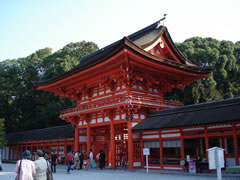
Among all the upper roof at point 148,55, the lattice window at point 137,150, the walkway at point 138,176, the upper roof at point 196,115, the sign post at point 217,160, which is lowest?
the walkway at point 138,176

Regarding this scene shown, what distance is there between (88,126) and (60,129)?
9166 mm

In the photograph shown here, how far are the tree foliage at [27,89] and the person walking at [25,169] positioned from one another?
39.7 m

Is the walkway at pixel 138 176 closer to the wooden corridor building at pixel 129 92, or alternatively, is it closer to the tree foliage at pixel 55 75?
the wooden corridor building at pixel 129 92

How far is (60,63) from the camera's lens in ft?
147

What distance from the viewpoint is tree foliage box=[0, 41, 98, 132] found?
4803cm

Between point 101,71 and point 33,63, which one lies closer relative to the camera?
point 101,71

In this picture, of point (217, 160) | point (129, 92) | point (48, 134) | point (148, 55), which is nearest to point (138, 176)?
point (129, 92)

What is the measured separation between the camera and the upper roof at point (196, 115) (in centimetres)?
1516

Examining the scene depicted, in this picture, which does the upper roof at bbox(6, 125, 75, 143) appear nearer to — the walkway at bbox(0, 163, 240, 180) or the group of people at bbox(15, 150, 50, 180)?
the walkway at bbox(0, 163, 240, 180)

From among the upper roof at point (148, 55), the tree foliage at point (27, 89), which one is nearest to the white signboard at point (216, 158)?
the upper roof at point (148, 55)

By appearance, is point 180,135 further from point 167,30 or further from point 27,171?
point 27,171

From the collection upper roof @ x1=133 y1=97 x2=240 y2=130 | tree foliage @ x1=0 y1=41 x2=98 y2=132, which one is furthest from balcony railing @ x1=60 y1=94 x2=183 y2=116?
tree foliage @ x1=0 y1=41 x2=98 y2=132

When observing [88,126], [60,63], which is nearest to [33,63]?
[60,63]

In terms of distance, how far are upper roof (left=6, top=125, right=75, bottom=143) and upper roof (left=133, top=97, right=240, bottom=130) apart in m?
11.3
